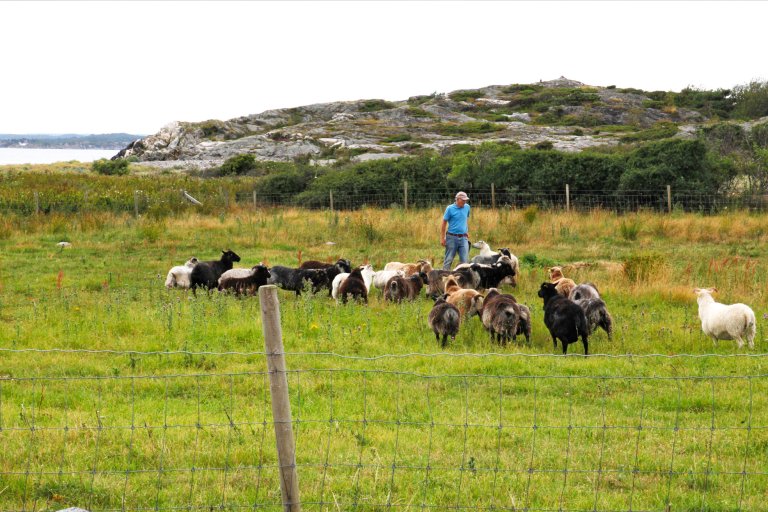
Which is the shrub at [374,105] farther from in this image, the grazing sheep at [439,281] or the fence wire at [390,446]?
the fence wire at [390,446]

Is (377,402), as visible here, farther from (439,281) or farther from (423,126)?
(423,126)

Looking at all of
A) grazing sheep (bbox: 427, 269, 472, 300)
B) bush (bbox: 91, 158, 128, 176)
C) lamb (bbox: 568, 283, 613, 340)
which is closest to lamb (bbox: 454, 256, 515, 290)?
grazing sheep (bbox: 427, 269, 472, 300)

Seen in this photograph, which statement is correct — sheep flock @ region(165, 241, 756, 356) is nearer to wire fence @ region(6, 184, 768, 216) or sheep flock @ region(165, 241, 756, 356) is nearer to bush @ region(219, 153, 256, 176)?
wire fence @ region(6, 184, 768, 216)

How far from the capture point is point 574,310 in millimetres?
11258

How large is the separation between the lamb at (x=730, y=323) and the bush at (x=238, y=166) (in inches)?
1862

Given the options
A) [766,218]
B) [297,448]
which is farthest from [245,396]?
[766,218]

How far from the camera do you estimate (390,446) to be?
758 cm

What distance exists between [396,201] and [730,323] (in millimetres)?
22838

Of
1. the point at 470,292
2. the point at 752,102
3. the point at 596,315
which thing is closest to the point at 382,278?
the point at 470,292

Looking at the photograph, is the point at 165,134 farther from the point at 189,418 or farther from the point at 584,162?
the point at 189,418

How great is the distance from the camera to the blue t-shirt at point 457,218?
17797 millimetres

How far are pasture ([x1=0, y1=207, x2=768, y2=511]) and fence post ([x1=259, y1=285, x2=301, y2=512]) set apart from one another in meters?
0.94

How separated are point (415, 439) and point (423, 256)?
13749 millimetres

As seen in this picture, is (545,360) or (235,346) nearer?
(545,360)
